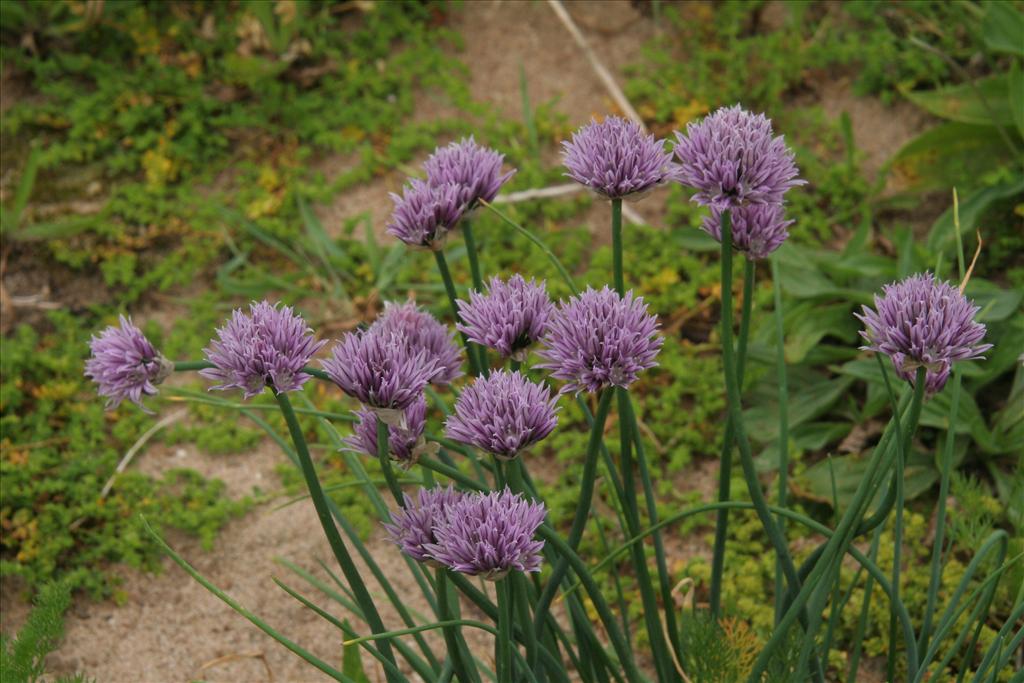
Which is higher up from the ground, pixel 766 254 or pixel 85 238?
pixel 85 238

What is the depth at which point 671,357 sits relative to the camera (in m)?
3.28

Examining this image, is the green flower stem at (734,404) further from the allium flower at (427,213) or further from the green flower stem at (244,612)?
the green flower stem at (244,612)

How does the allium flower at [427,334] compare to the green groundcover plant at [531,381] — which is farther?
the allium flower at [427,334]

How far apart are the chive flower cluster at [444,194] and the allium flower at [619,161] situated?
0.13m

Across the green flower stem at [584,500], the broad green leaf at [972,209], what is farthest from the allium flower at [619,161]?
the broad green leaf at [972,209]

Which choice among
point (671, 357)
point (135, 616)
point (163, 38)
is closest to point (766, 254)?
point (671, 357)

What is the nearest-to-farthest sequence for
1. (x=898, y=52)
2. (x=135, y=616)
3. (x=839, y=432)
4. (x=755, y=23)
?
(x=135, y=616) → (x=839, y=432) → (x=898, y=52) → (x=755, y=23)

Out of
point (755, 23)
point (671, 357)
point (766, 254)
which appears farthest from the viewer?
point (755, 23)

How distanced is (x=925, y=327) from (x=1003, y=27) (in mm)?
2149

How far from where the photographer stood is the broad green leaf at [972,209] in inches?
125

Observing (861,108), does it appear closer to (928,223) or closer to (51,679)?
(928,223)

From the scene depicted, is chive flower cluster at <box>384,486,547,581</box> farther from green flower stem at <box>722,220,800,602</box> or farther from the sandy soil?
the sandy soil

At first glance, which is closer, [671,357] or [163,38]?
[671,357]

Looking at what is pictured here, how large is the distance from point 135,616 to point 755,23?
9.22 feet
